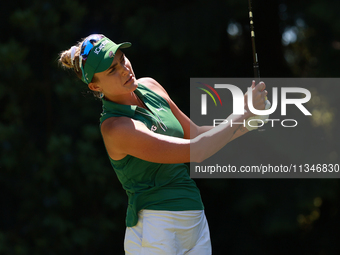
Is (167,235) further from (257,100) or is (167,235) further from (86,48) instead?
(86,48)

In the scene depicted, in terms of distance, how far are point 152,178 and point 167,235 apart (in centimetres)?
23

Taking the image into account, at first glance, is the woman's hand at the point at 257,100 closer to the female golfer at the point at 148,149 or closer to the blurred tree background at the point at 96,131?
the female golfer at the point at 148,149

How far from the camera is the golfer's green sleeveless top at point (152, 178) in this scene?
1645mm

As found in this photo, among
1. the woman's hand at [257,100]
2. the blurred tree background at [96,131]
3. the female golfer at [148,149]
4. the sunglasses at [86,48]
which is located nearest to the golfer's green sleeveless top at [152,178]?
the female golfer at [148,149]

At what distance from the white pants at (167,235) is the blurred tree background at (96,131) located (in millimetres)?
2228

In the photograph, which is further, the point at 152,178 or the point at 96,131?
the point at 96,131

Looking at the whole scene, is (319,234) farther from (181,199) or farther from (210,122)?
(181,199)

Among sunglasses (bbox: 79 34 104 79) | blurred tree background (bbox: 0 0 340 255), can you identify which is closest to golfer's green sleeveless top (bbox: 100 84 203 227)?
sunglasses (bbox: 79 34 104 79)

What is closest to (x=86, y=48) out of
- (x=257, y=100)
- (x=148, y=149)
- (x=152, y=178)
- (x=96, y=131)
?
(x=148, y=149)

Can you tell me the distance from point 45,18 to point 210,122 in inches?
69.3

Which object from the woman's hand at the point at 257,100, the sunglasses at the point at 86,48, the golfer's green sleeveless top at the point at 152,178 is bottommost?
the golfer's green sleeveless top at the point at 152,178

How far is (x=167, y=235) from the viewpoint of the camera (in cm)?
160

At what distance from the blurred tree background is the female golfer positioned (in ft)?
7.25

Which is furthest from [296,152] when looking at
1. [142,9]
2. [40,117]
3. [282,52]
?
[40,117]
